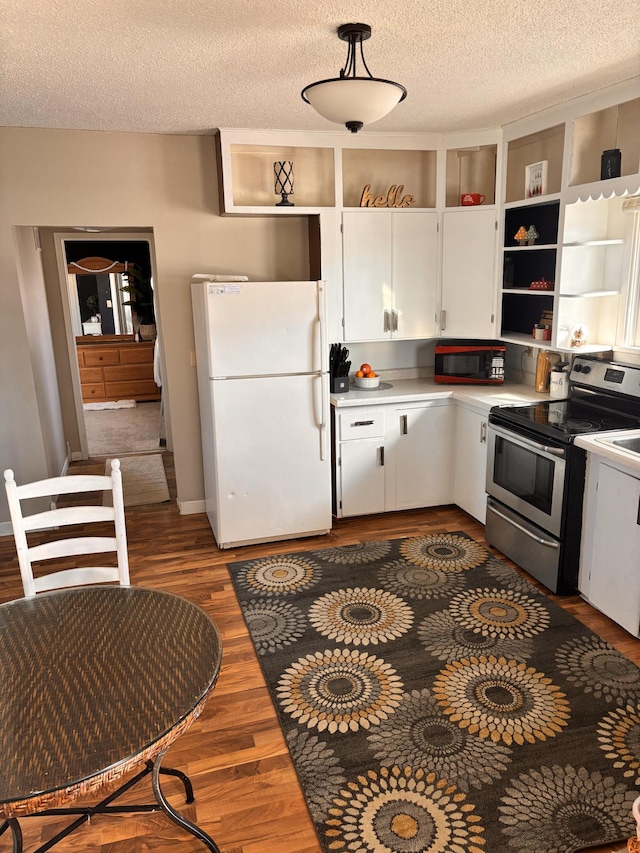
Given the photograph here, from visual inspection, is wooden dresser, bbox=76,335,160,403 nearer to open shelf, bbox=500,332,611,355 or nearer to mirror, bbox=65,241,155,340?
mirror, bbox=65,241,155,340

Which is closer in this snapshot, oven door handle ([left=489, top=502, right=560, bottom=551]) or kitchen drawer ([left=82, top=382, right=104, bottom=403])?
oven door handle ([left=489, top=502, right=560, bottom=551])

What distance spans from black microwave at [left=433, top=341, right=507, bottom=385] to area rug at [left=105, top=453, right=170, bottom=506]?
233cm

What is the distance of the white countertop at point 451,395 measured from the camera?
3924 millimetres

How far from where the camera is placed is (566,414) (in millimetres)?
3494

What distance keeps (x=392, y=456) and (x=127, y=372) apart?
5.67 metres

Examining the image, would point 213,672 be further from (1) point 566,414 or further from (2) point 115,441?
(2) point 115,441

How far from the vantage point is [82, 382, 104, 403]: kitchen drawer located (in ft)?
28.7

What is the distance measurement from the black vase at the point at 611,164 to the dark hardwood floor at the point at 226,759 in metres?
2.18

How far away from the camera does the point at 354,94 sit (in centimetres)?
209

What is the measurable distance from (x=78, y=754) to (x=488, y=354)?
3649 mm

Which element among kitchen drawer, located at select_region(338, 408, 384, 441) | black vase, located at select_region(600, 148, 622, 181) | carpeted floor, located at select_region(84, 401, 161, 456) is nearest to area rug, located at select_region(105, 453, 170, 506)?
carpeted floor, located at select_region(84, 401, 161, 456)

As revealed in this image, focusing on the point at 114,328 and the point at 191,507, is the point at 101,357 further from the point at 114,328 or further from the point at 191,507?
the point at 191,507

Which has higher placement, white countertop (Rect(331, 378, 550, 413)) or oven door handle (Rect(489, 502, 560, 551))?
white countertop (Rect(331, 378, 550, 413))

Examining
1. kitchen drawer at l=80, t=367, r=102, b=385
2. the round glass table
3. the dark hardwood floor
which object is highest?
the round glass table
